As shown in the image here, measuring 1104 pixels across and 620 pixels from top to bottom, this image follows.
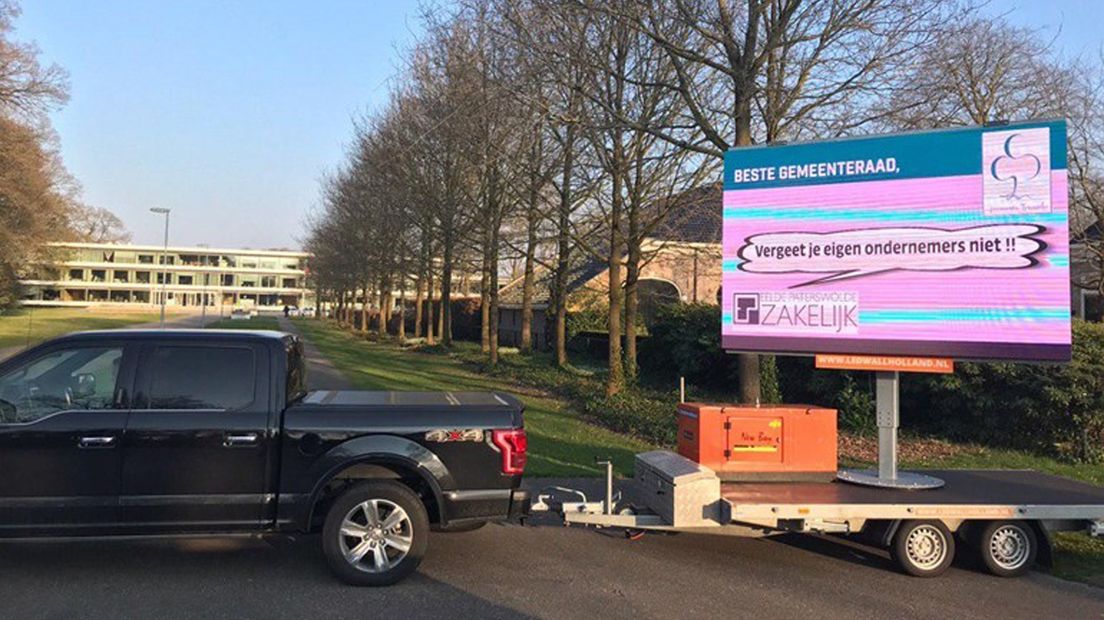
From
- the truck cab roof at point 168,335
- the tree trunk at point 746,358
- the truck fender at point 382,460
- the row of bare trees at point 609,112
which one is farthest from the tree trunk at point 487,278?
the truck fender at point 382,460

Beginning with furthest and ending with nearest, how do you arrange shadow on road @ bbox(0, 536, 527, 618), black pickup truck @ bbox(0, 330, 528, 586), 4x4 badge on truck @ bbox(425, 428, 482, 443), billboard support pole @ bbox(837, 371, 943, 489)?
1. billboard support pole @ bbox(837, 371, 943, 489)
2. 4x4 badge on truck @ bbox(425, 428, 482, 443)
3. black pickup truck @ bbox(0, 330, 528, 586)
4. shadow on road @ bbox(0, 536, 527, 618)

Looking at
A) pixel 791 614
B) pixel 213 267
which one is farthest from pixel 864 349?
pixel 213 267

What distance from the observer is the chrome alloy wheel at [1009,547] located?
6691 mm

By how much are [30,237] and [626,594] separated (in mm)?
51203

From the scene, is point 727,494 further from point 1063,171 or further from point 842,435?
point 842,435

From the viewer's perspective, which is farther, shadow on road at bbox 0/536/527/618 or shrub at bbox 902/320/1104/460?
shrub at bbox 902/320/1104/460

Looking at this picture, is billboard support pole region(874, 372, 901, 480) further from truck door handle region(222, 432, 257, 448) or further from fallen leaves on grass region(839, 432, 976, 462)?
truck door handle region(222, 432, 257, 448)

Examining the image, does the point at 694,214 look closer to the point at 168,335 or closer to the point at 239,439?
the point at 168,335

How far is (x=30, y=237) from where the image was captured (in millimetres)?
46656

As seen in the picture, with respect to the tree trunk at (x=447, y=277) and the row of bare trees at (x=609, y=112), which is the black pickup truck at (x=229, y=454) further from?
the tree trunk at (x=447, y=277)

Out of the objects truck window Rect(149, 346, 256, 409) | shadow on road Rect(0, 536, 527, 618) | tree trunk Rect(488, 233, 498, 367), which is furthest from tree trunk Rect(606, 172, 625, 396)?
truck window Rect(149, 346, 256, 409)

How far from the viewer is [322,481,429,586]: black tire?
6012 millimetres

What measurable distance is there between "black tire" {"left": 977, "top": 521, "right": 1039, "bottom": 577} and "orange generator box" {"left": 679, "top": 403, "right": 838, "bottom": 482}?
135 cm

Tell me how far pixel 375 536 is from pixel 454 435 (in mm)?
945
